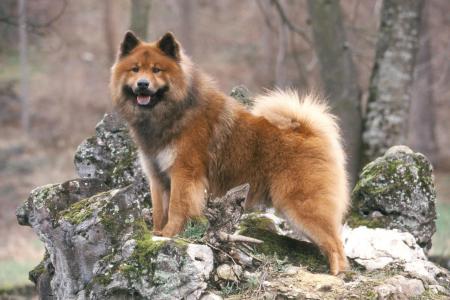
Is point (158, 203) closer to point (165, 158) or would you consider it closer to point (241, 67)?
point (165, 158)

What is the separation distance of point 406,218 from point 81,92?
69.8 ft

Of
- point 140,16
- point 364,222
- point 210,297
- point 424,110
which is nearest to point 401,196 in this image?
point 364,222

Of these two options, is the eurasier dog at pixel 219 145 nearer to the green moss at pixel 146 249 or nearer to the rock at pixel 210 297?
the green moss at pixel 146 249

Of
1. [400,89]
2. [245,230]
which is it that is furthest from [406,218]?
[400,89]

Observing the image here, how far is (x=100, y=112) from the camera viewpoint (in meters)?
27.1

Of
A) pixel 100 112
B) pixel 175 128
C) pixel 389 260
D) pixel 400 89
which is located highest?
pixel 100 112

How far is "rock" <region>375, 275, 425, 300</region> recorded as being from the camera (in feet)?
19.5

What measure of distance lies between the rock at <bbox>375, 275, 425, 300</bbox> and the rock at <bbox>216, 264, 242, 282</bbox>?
3.56 feet

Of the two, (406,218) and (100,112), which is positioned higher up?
(100,112)

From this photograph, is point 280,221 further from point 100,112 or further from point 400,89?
point 100,112

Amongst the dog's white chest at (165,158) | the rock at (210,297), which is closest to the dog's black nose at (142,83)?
the dog's white chest at (165,158)

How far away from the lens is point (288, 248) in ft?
23.2

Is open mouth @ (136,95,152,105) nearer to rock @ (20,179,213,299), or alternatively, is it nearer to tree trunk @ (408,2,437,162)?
rock @ (20,179,213,299)

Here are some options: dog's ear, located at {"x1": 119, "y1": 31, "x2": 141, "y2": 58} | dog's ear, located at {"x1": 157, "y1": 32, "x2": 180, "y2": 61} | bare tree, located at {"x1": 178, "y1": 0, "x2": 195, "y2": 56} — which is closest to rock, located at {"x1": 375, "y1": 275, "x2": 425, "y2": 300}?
dog's ear, located at {"x1": 157, "y1": 32, "x2": 180, "y2": 61}
